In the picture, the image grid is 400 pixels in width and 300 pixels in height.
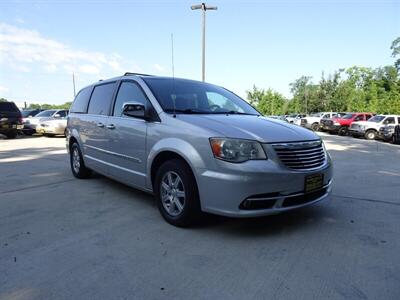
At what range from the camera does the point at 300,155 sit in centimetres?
379

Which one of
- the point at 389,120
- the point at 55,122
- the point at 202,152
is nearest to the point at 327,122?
the point at 389,120

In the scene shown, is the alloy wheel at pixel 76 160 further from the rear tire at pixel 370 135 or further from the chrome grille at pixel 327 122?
the chrome grille at pixel 327 122

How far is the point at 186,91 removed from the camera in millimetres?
4898

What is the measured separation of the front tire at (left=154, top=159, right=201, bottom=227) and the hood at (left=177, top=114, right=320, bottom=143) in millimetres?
519

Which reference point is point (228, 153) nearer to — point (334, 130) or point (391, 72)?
point (334, 130)

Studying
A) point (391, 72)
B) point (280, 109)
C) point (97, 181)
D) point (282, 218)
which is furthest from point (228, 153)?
point (391, 72)

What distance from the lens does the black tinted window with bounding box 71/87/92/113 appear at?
6430mm

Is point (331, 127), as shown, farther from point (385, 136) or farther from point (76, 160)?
point (76, 160)

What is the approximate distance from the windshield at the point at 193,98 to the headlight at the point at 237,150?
0.98 meters

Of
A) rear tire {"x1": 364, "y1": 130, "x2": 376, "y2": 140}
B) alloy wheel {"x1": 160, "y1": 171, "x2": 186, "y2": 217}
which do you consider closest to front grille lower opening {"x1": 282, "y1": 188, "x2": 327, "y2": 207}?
alloy wheel {"x1": 160, "y1": 171, "x2": 186, "y2": 217}

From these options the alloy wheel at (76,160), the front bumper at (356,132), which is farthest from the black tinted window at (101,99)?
the front bumper at (356,132)

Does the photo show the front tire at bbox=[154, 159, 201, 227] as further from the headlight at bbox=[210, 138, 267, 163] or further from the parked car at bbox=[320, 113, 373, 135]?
the parked car at bbox=[320, 113, 373, 135]

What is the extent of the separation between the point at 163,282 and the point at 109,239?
112 centimetres

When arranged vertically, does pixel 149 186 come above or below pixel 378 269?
above
